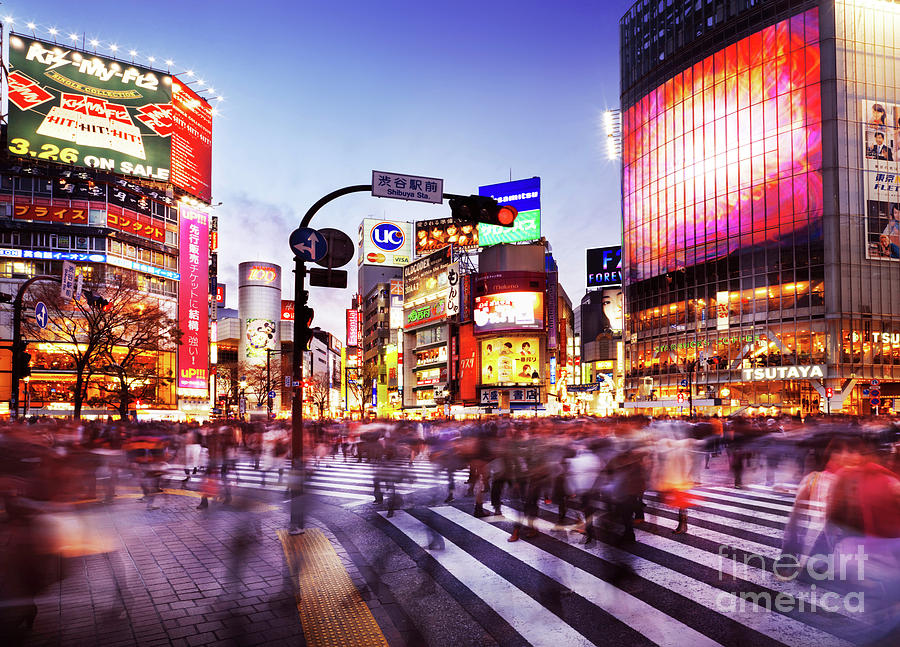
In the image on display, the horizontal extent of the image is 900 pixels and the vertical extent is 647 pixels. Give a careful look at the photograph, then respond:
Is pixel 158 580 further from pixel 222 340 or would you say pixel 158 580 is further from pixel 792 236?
pixel 222 340

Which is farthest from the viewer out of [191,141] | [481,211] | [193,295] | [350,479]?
[191,141]

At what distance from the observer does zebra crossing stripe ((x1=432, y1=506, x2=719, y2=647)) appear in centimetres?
561

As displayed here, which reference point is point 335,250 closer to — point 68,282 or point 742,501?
point 742,501

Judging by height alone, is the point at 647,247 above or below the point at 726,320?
above

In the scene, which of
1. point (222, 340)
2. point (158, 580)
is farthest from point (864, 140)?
point (222, 340)

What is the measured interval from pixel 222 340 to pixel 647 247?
134m

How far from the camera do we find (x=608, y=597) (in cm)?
676

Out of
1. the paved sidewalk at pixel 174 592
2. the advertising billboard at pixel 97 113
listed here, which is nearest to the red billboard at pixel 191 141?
the advertising billboard at pixel 97 113

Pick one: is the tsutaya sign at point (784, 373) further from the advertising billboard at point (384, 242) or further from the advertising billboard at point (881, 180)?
the advertising billboard at point (384, 242)

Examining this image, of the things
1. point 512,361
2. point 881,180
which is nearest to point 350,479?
point 512,361

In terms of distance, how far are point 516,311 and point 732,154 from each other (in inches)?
1165

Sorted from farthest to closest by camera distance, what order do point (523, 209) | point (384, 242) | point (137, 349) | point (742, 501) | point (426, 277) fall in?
1. point (384, 242)
2. point (426, 277)
3. point (523, 209)
4. point (137, 349)
5. point (742, 501)

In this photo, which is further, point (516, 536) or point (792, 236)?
point (792, 236)

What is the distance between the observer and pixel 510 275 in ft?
251
